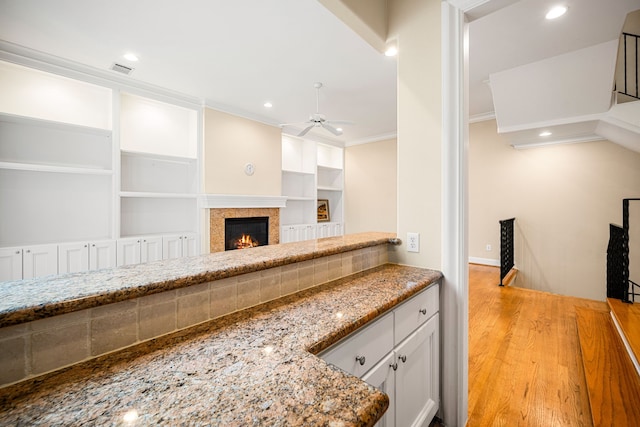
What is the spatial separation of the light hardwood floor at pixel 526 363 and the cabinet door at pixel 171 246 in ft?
12.3

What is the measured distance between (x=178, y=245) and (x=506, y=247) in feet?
16.4

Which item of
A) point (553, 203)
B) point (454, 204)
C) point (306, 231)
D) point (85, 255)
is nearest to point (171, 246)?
point (85, 255)

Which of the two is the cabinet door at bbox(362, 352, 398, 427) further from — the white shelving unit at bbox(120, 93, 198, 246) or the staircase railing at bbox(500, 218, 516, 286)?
the staircase railing at bbox(500, 218, 516, 286)

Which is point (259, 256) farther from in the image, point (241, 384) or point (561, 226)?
point (561, 226)

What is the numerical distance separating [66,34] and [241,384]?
11.8ft

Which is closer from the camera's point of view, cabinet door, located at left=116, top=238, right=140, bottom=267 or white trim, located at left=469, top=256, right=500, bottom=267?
cabinet door, located at left=116, top=238, right=140, bottom=267

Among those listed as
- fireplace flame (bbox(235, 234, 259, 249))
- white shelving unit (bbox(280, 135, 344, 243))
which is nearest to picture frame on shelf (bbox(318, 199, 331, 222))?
white shelving unit (bbox(280, 135, 344, 243))

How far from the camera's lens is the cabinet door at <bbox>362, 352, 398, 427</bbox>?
107cm

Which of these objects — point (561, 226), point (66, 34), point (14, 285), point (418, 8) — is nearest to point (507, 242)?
point (561, 226)

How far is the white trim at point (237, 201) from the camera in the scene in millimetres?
4207

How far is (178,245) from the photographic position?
3.94 m

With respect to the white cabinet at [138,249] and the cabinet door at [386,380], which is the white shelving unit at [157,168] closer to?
the white cabinet at [138,249]

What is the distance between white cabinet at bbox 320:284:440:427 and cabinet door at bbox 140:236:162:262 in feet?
11.6

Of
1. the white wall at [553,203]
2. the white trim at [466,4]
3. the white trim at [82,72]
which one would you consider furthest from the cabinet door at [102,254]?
the white wall at [553,203]
